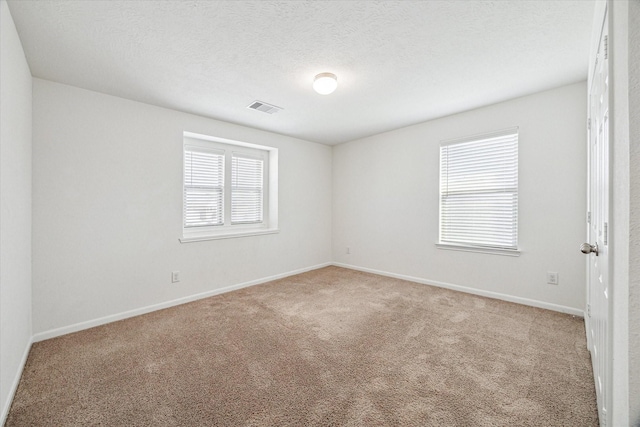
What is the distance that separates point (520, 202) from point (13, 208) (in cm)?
466

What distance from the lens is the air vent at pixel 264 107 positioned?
3275 millimetres

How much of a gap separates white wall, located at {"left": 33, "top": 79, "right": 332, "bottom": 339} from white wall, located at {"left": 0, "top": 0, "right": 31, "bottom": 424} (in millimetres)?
171

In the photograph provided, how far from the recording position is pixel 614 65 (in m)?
1.00

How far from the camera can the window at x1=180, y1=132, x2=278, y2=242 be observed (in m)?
3.79

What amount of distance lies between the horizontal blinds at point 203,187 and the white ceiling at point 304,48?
A: 0.77 meters

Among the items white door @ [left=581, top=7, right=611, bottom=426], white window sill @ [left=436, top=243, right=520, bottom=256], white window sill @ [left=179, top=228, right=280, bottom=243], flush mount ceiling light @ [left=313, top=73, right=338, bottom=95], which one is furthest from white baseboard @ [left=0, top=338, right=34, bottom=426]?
white window sill @ [left=436, top=243, right=520, bottom=256]

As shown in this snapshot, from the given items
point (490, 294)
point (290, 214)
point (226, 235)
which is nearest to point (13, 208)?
point (226, 235)

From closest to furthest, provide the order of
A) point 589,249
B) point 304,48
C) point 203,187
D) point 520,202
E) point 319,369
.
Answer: point 589,249 < point 319,369 < point 304,48 < point 520,202 < point 203,187

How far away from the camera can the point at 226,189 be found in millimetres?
4152

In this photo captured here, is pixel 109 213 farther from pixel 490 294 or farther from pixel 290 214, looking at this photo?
pixel 490 294

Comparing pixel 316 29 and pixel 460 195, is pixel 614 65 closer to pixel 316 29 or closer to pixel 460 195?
pixel 316 29

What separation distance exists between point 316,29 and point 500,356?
2837mm

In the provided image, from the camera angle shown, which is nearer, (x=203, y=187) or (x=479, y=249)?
(x=479, y=249)

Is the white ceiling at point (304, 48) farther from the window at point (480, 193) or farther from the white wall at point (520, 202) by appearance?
the window at point (480, 193)
